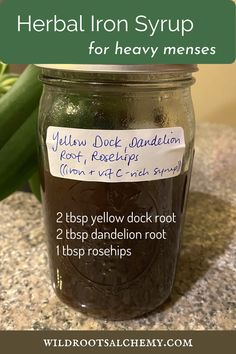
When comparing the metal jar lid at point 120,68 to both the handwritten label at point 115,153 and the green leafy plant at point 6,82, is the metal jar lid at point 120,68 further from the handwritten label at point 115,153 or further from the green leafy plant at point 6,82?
the green leafy plant at point 6,82

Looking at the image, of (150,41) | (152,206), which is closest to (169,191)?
(152,206)

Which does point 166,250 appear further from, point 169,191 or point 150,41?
point 150,41

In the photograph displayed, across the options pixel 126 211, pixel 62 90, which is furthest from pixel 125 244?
pixel 62 90

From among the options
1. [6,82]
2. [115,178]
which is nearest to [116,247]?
[115,178]

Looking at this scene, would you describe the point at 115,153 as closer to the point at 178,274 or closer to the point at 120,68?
the point at 120,68

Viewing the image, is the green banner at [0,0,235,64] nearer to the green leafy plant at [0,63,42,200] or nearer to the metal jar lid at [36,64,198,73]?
the metal jar lid at [36,64,198,73]

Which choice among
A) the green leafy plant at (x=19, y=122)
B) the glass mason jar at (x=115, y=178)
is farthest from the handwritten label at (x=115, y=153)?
the green leafy plant at (x=19, y=122)

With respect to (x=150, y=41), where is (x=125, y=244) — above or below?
below
